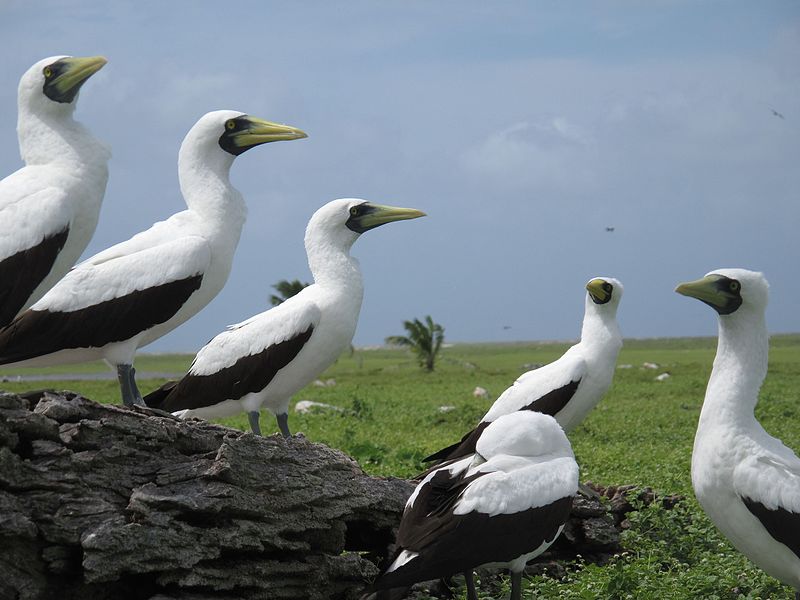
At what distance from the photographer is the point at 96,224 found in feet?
22.4

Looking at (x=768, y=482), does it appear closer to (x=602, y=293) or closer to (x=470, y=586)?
(x=470, y=586)

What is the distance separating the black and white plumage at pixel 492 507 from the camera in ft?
18.7

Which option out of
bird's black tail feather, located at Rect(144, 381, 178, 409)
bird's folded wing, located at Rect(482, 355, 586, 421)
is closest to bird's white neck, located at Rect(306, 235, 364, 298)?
bird's black tail feather, located at Rect(144, 381, 178, 409)

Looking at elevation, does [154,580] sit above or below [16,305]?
below

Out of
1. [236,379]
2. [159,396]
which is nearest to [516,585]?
[236,379]

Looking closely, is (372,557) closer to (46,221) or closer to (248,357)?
(248,357)

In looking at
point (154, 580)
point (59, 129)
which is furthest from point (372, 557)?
point (59, 129)

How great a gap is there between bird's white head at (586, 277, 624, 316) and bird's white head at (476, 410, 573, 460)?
3712 millimetres

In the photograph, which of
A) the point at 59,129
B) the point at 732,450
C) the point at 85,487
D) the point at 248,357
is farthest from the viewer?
the point at 248,357

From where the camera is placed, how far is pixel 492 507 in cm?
586

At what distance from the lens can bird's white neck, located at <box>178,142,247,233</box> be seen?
7.73m

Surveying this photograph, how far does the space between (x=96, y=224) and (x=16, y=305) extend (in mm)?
808

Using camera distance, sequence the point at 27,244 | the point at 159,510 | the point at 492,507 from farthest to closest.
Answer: the point at 27,244, the point at 492,507, the point at 159,510

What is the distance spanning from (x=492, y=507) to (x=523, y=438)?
587mm
